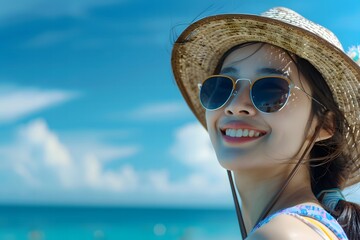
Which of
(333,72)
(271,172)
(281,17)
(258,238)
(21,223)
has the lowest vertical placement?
(258,238)

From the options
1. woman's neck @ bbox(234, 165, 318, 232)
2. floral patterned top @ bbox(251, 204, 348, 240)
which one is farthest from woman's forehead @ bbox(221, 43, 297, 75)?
floral patterned top @ bbox(251, 204, 348, 240)

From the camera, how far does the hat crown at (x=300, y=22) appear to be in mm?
2486

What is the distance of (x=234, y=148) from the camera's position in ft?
8.09

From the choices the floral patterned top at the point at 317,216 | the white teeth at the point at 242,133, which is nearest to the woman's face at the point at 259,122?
the white teeth at the point at 242,133

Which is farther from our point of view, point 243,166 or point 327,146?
point 327,146

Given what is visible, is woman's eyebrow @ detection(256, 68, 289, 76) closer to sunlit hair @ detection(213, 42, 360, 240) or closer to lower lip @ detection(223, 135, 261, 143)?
sunlit hair @ detection(213, 42, 360, 240)

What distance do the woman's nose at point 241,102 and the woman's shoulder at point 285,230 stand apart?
0.48m

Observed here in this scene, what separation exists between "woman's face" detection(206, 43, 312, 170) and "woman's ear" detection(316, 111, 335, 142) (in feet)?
0.39

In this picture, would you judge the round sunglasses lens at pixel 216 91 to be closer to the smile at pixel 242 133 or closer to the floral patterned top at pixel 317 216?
the smile at pixel 242 133

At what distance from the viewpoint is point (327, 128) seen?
2607mm

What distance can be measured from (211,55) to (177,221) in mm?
68920

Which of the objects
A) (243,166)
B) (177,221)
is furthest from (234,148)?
(177,221)

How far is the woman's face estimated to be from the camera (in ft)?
7.95

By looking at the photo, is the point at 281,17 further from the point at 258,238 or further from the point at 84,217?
the point at 84,217
